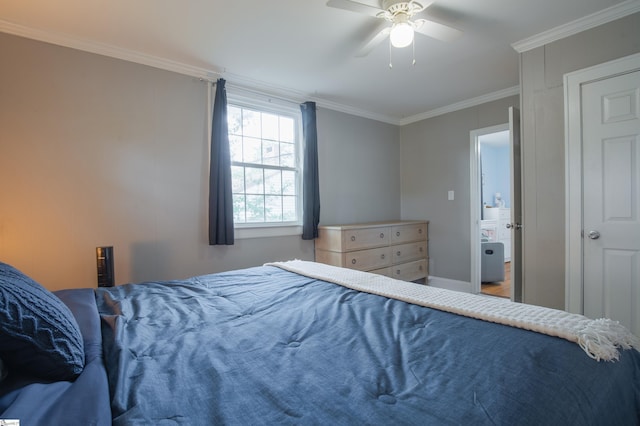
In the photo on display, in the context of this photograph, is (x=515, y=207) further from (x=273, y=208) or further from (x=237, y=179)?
(x=237, y=179)

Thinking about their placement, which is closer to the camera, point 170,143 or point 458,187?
point 170,143

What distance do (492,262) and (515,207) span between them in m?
2.06

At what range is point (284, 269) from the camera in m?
2.08

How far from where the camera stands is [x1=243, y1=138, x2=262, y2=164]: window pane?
10.4ft

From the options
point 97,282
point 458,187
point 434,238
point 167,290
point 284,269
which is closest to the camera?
point 167,290

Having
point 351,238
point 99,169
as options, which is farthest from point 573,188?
point 99,169

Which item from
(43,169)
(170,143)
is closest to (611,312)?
(170,143)

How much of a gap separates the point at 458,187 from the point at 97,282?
3994 millimetres

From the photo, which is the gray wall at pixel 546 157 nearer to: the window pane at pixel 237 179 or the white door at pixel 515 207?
the white door at pixel 515 207

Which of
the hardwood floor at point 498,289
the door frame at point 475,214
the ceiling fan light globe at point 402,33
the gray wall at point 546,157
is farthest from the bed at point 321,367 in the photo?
the hardwood floor at point 498,289

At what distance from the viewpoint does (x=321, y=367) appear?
0.81 m

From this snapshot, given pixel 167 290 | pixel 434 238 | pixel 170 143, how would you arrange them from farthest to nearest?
pixel 434 238, pixel 170 143, pixel 167 290

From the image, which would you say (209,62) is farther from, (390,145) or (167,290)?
(390,145)

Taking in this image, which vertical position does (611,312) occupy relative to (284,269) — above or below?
below
